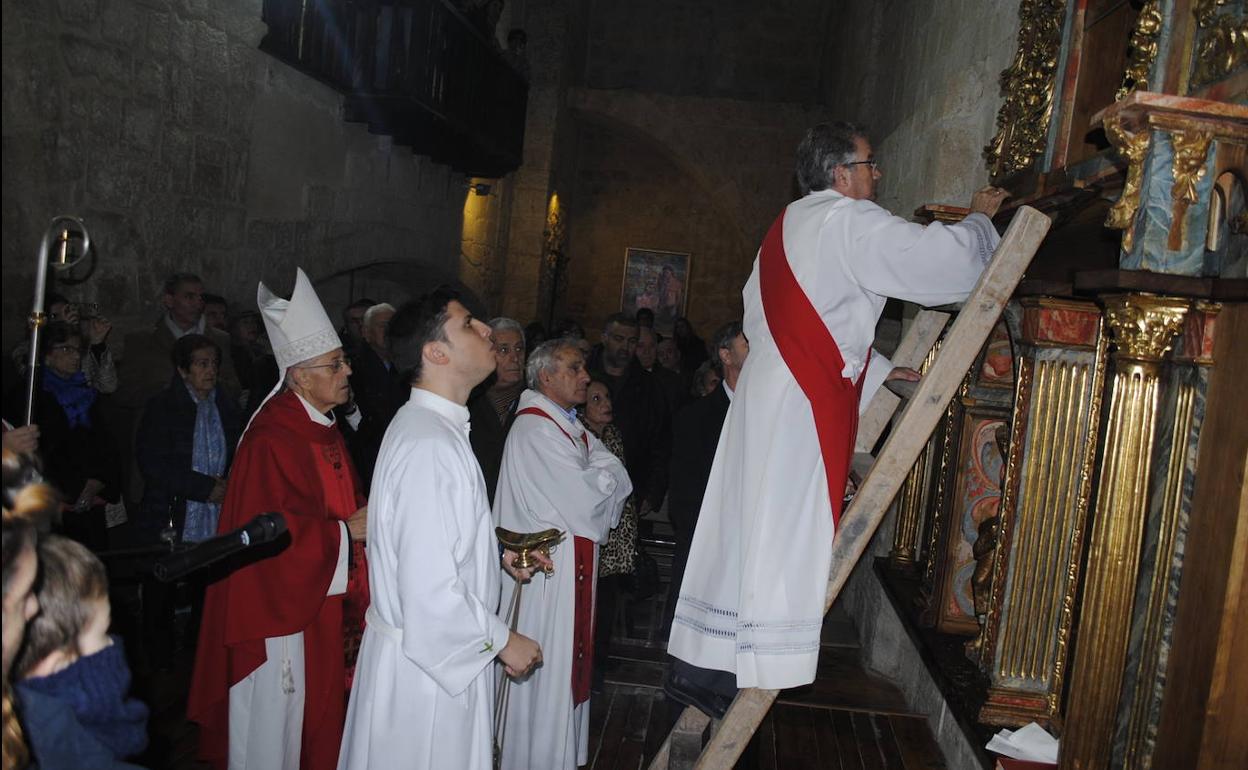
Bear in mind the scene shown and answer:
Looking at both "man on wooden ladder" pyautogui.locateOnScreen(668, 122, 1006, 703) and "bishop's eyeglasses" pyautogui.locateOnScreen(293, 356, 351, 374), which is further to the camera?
"bishop's eyeglasses" pyautogui.locateOnScreen(293, 356, 351, 374)

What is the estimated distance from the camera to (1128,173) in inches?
91.0

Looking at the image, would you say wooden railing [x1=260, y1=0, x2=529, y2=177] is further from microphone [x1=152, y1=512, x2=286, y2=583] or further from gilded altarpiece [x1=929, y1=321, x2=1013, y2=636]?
microphone [x1=152, y1=512, x2=286, y2=583]

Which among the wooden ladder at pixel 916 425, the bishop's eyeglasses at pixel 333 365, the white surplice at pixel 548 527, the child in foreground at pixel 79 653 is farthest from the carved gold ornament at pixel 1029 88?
the child in foreground at pixel 79 653

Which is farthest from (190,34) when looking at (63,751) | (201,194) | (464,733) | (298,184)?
(63,751)

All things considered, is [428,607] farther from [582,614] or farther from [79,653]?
[582,614]

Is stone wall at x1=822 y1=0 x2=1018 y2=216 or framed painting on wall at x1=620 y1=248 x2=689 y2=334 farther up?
stone wall at x1=822 y1=0 x2=1018 y2=216

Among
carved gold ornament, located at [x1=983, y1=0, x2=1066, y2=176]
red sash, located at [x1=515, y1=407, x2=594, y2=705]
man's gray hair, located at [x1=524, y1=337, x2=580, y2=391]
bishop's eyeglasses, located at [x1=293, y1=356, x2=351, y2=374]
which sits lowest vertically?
red sash, located at [x1=515, y1=407, x2=594, y2=705]

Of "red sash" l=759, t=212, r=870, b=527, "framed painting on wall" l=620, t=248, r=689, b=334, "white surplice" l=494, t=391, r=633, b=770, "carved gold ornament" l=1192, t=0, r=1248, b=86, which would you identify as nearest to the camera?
"carved gold ornament" l=1192, t=0, r=1248, b=86

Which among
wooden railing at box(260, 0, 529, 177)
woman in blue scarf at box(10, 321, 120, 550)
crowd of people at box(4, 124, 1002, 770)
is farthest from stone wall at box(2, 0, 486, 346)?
crowd of people at box(4, 124, 1002, 770)

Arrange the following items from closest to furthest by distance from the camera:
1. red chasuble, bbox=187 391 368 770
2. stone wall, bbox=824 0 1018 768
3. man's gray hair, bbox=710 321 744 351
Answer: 1. red chasuble, bbox=187 391 368 770
2. man's gray hair, bbox=710 321 744 351
3. stone wall, bbox=824 0 1018 768

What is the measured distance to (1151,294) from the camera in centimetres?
229

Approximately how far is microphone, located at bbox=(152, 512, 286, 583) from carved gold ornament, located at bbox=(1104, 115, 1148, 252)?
6.27 feet

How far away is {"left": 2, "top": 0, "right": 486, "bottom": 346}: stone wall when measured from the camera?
4758 millimetres

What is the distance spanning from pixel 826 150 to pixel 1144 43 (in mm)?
875
